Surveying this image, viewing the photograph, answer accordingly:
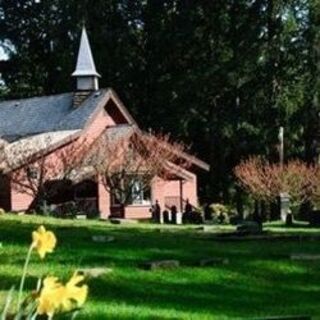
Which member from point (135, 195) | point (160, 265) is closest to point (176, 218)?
point (135, 195)

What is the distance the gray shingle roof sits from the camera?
4553 centimetres

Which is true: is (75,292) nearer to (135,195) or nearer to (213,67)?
(135,195)

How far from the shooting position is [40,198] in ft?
127

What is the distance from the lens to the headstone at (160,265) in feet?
43.1

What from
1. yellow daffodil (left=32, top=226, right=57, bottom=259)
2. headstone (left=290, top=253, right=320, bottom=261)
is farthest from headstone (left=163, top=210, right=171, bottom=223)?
yellow daffodil (left=32, top=226, right=57, bottom=259)

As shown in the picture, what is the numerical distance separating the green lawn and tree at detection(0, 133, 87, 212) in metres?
21.9

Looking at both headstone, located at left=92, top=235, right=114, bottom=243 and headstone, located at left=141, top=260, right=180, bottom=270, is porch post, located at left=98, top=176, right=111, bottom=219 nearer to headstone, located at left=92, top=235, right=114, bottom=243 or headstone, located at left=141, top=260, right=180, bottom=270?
headstone, located at left=92, top=235, right=114, bottom=243

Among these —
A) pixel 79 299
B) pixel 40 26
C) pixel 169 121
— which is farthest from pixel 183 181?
pixel 79 299

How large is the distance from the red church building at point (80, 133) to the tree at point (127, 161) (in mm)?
836

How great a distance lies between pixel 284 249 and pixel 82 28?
3620 cm

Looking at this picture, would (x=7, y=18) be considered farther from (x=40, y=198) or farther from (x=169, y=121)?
(x=40, y=198)

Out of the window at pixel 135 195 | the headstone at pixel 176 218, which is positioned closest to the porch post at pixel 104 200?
the window at pixel 135 195

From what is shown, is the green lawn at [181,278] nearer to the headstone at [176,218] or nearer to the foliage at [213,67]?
the headstone at [176,218]

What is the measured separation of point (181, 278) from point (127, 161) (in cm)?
2756
